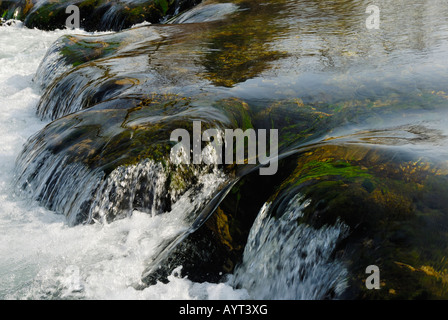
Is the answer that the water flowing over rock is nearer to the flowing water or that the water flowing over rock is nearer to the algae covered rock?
the flowing water

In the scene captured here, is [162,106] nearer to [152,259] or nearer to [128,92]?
[128,92]

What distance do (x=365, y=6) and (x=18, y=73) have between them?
7807 mm

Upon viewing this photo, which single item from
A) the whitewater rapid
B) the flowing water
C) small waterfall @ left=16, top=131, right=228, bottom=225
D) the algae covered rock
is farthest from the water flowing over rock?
the algae covered rock

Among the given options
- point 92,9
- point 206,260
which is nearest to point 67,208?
point 206,260

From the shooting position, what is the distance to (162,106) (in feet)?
20.3

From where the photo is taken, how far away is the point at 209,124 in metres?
5.49

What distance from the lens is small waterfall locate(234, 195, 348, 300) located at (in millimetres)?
3379

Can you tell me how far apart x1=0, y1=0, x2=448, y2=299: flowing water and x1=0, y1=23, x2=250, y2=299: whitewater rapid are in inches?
0.6

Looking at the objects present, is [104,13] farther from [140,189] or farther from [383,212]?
[383,212]

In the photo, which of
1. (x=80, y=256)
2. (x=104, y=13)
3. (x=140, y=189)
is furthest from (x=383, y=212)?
(x=104, y=13)

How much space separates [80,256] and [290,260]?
6.70 feet

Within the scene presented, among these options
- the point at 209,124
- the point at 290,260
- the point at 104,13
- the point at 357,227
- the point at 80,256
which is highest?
the point at 104,13

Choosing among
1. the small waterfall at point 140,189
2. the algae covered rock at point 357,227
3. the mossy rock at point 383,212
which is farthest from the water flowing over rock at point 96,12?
the mossy rock at point 383,212

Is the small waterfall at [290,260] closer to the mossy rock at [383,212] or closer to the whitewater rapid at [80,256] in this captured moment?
the mossy rock at [383,212]
